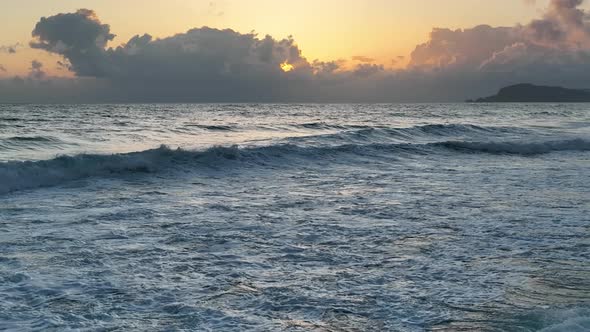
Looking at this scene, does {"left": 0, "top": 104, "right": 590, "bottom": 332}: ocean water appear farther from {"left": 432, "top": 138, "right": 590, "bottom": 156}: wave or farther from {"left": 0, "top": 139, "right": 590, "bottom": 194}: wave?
{"left": 432, "top": 138, "right": 590, "bottom": 156}: wave

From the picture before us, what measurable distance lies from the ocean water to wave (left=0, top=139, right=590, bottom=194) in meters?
0.10

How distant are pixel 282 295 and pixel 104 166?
13.1 m

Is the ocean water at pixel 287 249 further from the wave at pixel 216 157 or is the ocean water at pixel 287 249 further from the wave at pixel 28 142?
the wave at pixel 28 142

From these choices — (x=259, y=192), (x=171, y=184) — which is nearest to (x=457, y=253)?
(x=259, y=192)

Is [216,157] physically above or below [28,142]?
below

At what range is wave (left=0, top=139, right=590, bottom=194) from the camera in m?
15.2

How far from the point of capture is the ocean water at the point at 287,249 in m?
5.26

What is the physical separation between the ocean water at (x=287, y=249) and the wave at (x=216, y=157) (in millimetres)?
100

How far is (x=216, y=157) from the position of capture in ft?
65.7

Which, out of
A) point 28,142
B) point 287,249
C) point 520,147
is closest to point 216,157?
point 287,249

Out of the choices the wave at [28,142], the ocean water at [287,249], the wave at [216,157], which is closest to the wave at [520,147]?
the wave at [216,157]

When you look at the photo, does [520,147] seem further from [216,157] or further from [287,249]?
[287,249]

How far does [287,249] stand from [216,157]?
41.2 feet

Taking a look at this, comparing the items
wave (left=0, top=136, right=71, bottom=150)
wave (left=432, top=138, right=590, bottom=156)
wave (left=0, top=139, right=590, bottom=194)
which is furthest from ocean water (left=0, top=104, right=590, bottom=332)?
wave (left=432, top=138, right=590, bottom=156)
